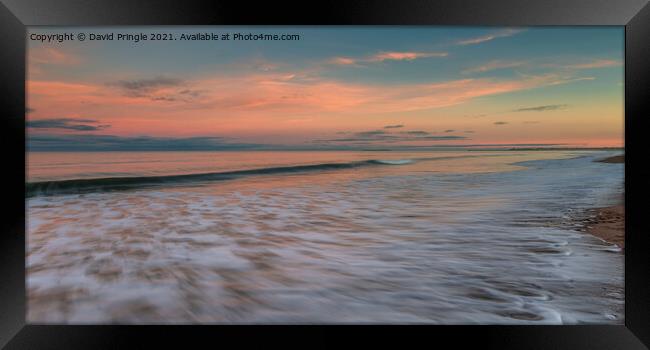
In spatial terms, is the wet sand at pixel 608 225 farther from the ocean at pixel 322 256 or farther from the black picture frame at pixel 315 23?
the black picture frame at pixel 315 23

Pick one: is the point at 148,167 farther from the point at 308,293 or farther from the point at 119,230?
the point at 308,293

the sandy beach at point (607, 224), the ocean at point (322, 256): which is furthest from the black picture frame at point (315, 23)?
the sandy beach at point (607, 224)

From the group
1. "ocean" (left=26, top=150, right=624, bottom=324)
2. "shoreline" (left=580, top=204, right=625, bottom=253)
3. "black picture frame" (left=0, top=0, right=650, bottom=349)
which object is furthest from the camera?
"shoreline" (left=580, top=204, right=625, bottom=253)

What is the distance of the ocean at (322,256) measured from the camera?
221 cm

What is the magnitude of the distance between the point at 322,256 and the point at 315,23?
1.78m

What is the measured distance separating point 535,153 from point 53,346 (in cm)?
1368

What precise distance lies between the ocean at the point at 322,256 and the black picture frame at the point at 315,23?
196mm

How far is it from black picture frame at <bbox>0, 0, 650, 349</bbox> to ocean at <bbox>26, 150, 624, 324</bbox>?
0.20m

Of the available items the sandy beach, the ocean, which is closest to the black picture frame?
the ocean

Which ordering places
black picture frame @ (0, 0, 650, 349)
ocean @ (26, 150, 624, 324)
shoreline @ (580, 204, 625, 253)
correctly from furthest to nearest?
shoreline @ (580, 204, 625, 253) → ocean @ (26, 150, 624, 324) → black picture frame @ (0, 0, 650, 349)

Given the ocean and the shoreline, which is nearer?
the ocean

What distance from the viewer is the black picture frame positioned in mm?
1804

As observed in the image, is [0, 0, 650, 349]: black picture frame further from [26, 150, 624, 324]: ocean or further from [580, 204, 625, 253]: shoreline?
[580, 204, 625, 253]: shoreline

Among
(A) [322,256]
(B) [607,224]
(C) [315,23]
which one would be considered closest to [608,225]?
(B) [607,224]
